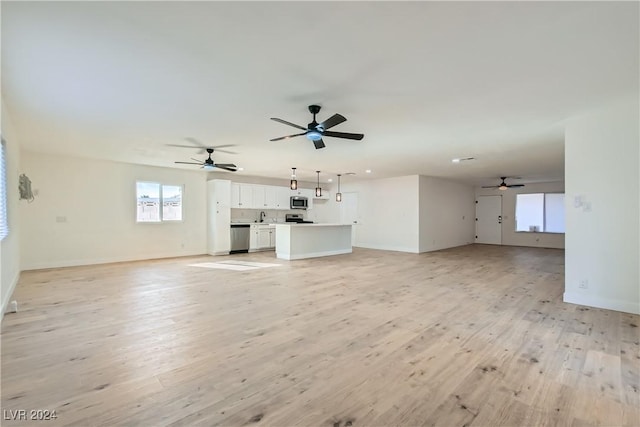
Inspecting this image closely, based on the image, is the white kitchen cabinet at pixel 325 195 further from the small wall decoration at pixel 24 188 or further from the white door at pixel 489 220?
the small wall decoration at pixel 24 188

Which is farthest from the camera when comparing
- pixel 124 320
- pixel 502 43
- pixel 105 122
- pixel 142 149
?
pixel 142 149

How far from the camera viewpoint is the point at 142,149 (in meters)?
5.75

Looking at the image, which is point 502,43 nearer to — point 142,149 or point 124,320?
point 124,320

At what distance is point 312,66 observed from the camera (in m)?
2.52

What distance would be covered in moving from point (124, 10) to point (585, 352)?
436 centimetres

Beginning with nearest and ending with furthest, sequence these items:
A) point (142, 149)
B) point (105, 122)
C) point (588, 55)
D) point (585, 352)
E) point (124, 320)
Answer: point (588, 55) → point (585, 352) → point (124, 320) → point (105, 122) → point (142, 149)

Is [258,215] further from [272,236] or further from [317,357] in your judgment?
[317,357]

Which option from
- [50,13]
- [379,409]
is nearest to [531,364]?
[379,409]

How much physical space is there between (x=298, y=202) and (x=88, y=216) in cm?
601

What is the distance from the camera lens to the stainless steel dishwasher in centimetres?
901

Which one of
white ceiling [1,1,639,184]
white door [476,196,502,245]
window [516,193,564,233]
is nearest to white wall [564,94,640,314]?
white ceiling [1,1,639,184]

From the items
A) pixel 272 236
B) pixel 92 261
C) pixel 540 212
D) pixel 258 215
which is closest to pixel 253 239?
pixel 272 236

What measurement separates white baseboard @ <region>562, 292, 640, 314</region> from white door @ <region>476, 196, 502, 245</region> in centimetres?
828

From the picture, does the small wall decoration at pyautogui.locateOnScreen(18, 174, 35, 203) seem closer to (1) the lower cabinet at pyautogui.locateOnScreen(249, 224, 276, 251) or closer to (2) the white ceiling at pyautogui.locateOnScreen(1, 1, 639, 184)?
(2) the white ceiling at pyautogui.locateOnScreen(1, 1, 639, 184)
